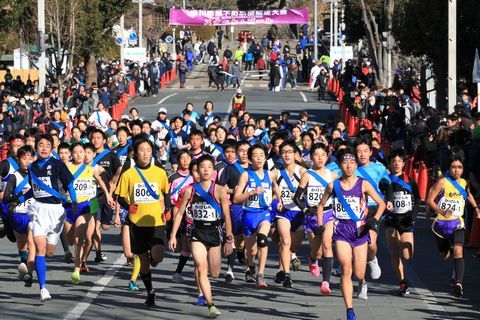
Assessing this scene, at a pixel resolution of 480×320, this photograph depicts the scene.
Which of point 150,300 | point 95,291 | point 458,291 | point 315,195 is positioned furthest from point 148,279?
point 458,291

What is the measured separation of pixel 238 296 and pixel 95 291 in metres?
1.65

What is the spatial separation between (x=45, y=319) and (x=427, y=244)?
8370 mm

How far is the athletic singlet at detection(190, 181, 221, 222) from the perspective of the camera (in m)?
13.5

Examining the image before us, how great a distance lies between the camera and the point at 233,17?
249 feet

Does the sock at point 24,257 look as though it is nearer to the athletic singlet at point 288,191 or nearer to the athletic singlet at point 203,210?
the athletic singlet at point 288,191

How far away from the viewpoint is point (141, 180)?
46.1ft

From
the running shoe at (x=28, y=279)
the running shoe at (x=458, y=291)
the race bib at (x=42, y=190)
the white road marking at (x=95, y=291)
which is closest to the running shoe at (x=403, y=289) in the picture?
the running shoe at (x=458, y=291)

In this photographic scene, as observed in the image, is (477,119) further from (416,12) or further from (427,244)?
(416,12)

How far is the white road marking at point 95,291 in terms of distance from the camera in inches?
536

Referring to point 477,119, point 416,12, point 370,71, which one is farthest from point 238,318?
point 370,71

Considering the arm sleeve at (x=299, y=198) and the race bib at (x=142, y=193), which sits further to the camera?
the arm sleeve at (x=299, y=198)

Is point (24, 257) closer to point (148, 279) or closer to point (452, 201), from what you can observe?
point (148, 279)

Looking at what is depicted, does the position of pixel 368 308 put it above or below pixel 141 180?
below

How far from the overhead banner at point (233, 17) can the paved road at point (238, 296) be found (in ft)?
180
